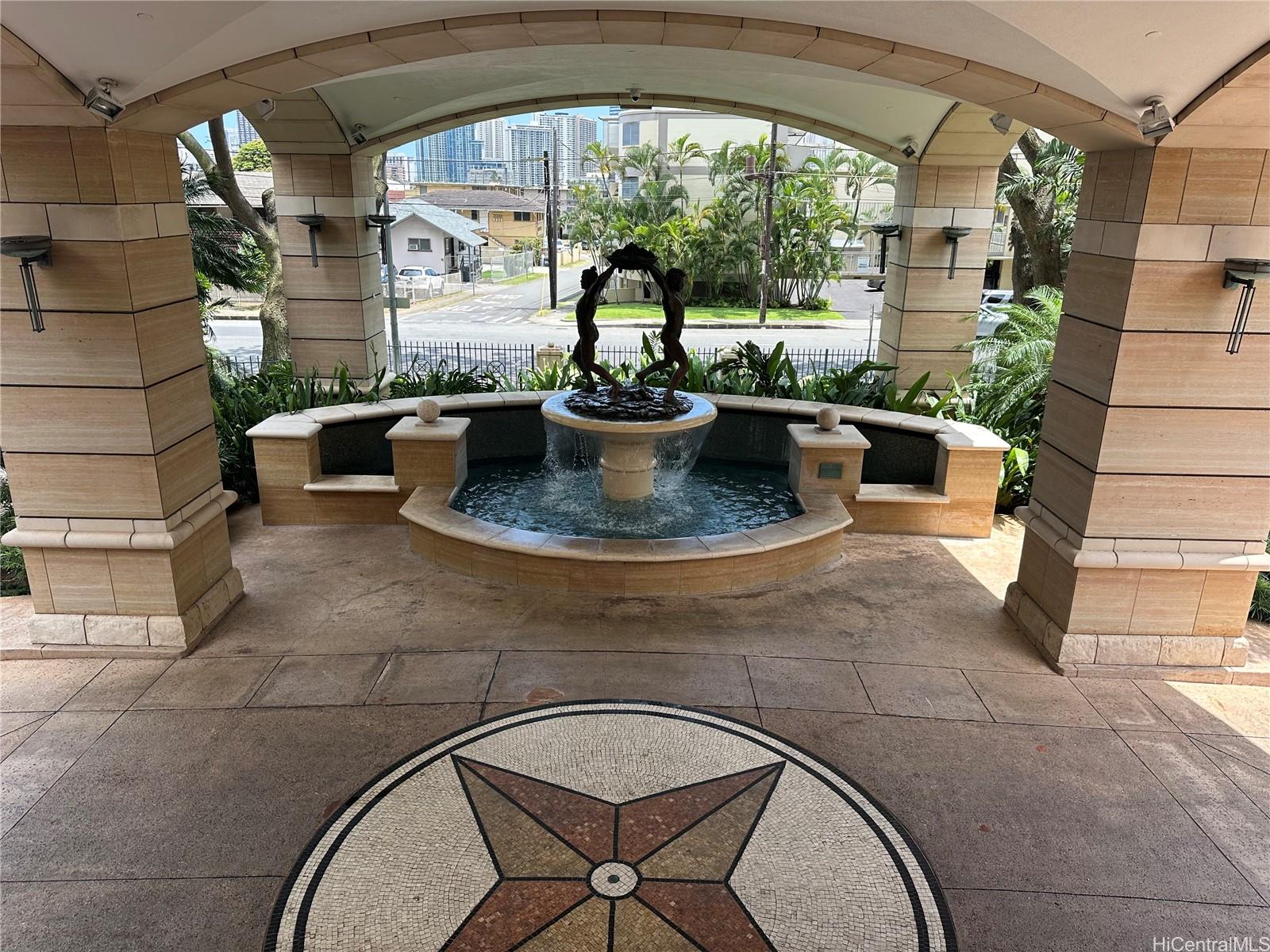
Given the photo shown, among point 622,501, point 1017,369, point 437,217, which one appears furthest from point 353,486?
point 437,217

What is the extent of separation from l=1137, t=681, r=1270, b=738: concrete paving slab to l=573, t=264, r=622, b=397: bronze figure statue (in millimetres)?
5399

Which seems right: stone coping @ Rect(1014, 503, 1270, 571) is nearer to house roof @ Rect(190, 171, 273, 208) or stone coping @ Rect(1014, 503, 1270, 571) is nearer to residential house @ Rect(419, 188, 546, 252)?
house roof @ Rect(190, 171, 273, 208)

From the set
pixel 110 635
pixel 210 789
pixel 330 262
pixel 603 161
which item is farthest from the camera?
pixel 603 161

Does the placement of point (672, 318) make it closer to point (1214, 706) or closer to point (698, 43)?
point (698, 43)

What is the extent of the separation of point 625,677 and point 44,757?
3.63 meters

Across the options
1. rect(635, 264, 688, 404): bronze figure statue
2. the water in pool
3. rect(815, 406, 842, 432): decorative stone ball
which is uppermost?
rect(635, 264, 688, 404): bronze figure statue

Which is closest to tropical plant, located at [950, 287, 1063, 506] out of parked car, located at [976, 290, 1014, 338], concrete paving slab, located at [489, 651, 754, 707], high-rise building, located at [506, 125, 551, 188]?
parked car, located at [976, 290, 1014, 338]

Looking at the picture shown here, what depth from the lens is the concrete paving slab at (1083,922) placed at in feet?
12.2

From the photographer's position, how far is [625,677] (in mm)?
5777

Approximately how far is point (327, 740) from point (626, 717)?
1.89 m

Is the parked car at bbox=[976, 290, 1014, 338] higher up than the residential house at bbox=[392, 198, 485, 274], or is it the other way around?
the residential house at bbox=[392, 198, 485, 274]

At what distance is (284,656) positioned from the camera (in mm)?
6016

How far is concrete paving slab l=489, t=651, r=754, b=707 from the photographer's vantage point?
5.54m

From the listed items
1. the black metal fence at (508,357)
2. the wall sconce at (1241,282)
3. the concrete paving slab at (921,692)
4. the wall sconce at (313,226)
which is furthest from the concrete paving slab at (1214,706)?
the black metal fence at (508,357)
